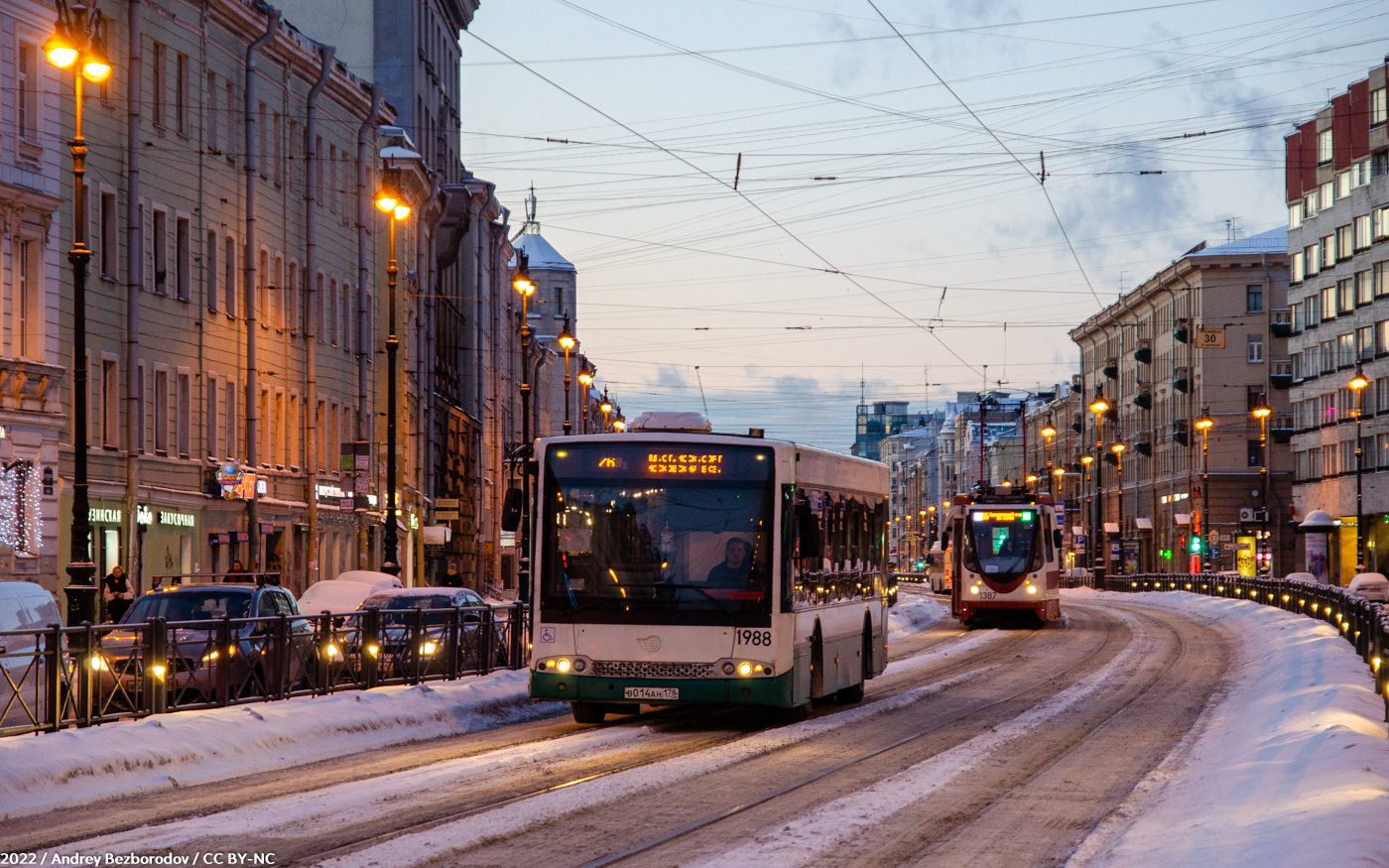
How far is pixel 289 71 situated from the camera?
47000 mm

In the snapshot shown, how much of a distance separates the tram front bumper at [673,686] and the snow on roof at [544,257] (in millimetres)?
107869

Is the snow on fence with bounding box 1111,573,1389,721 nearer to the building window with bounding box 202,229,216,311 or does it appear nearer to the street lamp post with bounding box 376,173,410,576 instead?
the street lamp post with bounding box 376,173,410,576

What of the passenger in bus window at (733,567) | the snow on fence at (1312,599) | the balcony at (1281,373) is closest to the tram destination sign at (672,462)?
the passenger in bus window at (733,567)

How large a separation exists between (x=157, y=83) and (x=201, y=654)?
2424 cm

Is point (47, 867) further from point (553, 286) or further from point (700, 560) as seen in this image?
point (553, 286)

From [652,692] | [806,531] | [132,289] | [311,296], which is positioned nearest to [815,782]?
[652,692]

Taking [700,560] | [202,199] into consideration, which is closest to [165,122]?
[202,199]

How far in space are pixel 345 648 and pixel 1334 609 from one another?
2429 cm

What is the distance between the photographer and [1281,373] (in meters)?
97.4

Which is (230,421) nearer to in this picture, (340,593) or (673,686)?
(340,593)

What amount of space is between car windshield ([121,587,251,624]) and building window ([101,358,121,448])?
1530 cm

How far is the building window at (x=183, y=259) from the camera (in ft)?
132

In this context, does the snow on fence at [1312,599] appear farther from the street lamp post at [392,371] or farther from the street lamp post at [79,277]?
the street lamp post at [392,371]

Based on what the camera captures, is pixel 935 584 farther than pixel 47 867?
Yes
